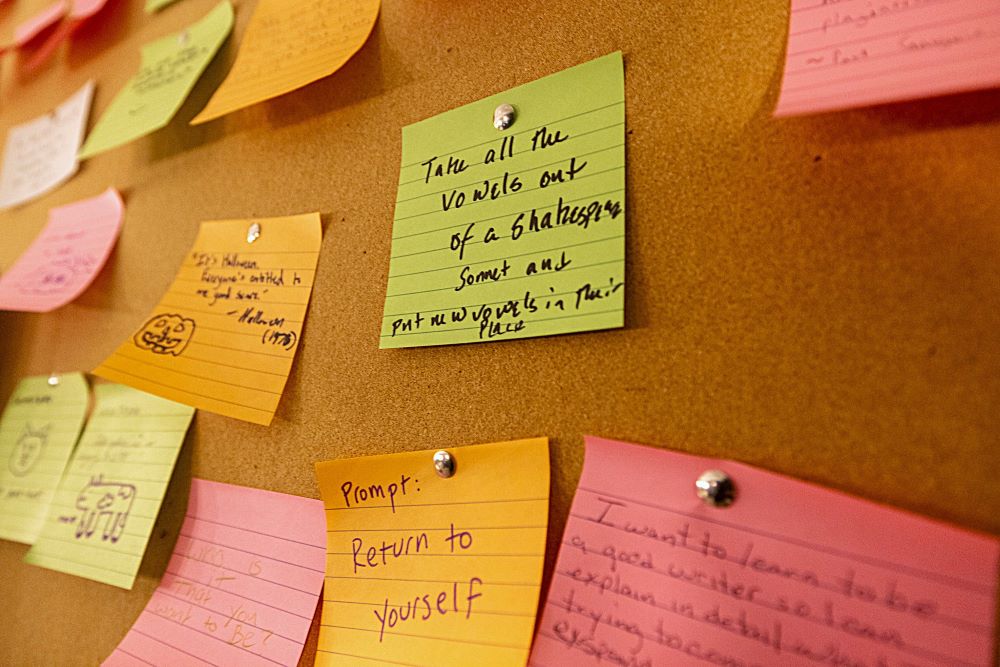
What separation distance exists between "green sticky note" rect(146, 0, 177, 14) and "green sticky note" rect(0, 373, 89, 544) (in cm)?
42

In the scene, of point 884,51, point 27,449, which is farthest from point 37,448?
point 884,51

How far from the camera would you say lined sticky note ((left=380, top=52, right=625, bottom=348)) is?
32 centimetres

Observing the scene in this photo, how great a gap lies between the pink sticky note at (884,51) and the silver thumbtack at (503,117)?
6.0 inches

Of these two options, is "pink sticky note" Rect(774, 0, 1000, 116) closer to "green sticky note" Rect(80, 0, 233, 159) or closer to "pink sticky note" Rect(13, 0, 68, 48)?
"green sticky note" Rect(80, 0, 233, 159)

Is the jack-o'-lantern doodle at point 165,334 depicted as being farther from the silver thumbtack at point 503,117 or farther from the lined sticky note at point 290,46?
the silver thumbtack at point 503,117

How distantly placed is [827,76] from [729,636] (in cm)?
25

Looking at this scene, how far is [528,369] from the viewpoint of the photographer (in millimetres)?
333

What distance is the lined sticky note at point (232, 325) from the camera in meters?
0.44

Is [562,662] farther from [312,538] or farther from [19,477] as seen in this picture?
[19,477]

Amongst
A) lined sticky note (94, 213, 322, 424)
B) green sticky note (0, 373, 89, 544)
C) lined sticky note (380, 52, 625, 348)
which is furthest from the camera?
green sticky note (0, 373, 89, 544)

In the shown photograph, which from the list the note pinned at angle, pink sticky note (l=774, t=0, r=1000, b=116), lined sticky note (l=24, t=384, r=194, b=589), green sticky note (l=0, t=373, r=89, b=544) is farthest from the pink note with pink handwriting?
the note pinned at angle

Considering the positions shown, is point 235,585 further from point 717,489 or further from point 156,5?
point 156,5

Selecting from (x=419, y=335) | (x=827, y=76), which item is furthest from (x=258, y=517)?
(x=827, y=76)

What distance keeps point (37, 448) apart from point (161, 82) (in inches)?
14.8
